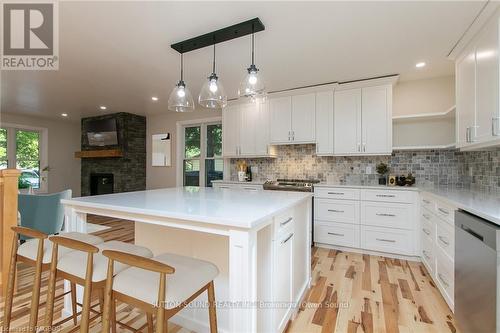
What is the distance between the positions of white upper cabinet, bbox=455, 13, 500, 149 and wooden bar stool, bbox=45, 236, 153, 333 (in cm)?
269

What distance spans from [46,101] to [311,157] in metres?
4.92

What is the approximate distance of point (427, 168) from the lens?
10.8ft

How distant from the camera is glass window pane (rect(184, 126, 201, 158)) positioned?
535 cm

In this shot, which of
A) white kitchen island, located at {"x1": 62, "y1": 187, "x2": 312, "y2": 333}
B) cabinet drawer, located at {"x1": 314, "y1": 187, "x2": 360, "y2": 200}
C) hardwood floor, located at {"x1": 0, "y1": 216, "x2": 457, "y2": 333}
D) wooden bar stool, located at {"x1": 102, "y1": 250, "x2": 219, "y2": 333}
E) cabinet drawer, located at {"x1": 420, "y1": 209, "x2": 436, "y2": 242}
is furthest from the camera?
cabinet drawer, located at {"x1": 314, "y1": 187, "x2": 360, "y2": 200}

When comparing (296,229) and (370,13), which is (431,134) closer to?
(370,13)

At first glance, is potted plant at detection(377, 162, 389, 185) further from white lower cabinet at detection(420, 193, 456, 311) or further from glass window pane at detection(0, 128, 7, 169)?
glass window pane at detection(0, 128, 7, 169)

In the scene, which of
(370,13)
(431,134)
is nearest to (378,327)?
(370,13)

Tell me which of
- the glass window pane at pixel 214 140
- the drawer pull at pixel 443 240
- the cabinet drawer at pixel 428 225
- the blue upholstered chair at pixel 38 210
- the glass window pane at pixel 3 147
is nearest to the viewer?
the drawer pull at pixel 443 240

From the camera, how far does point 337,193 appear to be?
3266mm

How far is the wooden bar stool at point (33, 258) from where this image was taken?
1301 mm

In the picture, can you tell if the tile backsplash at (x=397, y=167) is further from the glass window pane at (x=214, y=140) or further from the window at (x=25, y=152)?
the window at (x=25, y=152)

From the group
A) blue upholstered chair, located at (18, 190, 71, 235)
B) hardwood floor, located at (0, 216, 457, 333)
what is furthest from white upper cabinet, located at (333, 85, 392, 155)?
blue upholstered chair, located at (18, 190, 71, 235)


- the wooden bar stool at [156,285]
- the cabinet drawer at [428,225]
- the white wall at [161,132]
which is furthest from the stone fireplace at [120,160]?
the cabinet drawer at [428,225]

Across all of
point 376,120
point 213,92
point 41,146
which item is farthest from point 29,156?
point 376,120
